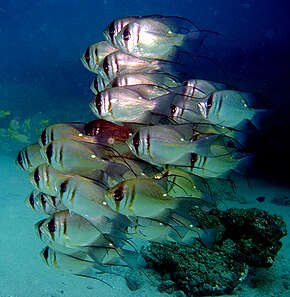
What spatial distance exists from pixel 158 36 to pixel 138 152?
4.08ft

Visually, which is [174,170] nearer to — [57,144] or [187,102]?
[187,102]

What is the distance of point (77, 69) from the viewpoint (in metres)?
30.2

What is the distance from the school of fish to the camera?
8.70 ft

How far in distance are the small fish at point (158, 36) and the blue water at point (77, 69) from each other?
0.38 metres

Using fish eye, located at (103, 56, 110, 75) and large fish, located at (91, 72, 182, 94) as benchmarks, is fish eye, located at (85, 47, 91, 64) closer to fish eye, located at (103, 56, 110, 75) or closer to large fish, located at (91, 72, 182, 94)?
fish eye, located at (103, 56, 110, 75)

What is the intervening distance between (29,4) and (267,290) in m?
98.9

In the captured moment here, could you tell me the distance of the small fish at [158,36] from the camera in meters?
3.11

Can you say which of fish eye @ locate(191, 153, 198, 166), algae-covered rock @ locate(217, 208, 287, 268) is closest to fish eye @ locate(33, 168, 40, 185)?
fish eye @ locate(191, 153, 198, 166)

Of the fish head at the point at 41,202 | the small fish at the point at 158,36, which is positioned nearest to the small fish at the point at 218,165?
the small fish at the point at 158,36

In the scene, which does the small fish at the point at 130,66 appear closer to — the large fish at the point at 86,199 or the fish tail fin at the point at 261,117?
the fish tail fin at the point at 261,117

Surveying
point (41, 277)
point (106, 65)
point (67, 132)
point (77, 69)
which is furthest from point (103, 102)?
point (77, 69)

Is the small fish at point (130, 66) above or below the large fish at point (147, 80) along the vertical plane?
above

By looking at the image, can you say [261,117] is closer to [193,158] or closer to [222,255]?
[193,158]

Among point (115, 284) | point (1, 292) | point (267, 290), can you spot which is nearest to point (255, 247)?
point (267, 290)
